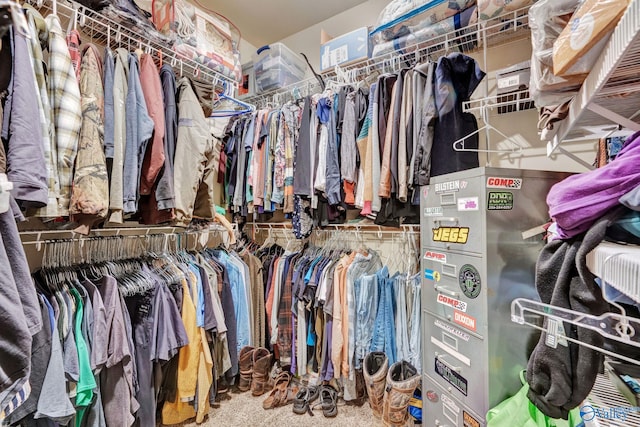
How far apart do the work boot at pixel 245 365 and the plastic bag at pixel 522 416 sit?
1476 millimetres

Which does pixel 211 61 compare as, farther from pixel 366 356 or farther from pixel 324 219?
pixel 366 356

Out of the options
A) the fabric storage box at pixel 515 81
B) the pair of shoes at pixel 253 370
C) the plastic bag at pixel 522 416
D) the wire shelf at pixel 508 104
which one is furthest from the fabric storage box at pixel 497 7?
the pair of shoes at pixel 253 370

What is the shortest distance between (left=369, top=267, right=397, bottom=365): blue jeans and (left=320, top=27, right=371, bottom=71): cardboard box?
59.3 inches

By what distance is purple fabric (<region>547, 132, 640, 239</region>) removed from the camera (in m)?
0.49

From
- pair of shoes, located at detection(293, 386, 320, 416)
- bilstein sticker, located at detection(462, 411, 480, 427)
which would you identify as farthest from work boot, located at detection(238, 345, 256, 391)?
bilstein sticker, located at detection(462, 411, 480, 427)

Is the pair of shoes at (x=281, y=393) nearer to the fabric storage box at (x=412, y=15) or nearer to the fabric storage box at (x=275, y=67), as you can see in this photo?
the fabric storage box at (x=275, y=67)

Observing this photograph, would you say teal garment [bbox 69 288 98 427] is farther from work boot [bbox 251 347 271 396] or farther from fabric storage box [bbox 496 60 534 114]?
fabric storage box [bbox 496 60 534 114]

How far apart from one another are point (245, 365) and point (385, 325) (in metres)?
1.00

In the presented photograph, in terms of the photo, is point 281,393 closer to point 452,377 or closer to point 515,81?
point 452,377

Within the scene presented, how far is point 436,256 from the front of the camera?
52.5 inches

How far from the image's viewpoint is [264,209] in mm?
2215

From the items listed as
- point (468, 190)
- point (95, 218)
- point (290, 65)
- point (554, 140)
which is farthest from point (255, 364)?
point (290, 65)

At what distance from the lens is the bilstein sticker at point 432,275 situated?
1327mm

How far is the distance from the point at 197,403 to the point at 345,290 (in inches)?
42.2
